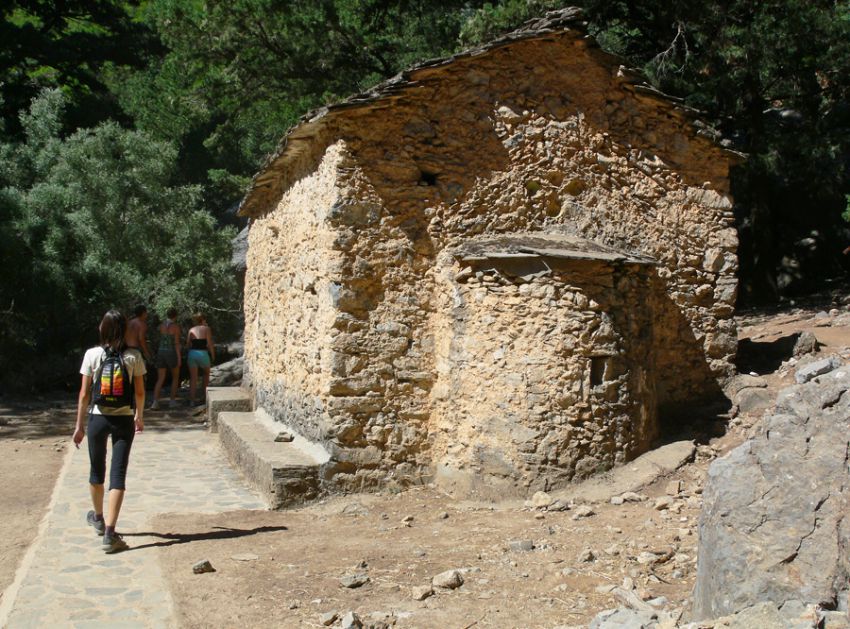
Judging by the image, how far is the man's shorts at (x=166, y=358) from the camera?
13625 millimetres

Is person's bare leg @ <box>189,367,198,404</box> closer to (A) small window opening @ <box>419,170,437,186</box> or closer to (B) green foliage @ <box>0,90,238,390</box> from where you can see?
(B) green foliage @ <box>0,90,238,390</box>

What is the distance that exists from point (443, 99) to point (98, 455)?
4353mm

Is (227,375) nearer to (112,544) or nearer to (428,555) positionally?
(112,544)

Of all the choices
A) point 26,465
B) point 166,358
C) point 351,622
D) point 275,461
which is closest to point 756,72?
point 275,461

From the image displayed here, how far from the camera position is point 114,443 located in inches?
228

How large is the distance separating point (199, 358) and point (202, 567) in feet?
28.1

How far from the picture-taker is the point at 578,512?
629 centimetres

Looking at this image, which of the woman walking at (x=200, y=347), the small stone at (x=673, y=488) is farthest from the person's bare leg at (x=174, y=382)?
the small stone at (x=673, y=488)

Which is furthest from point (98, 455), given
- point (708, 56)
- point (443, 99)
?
point (708, 56)

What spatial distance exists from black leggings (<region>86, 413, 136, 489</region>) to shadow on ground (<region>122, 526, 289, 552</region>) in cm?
60

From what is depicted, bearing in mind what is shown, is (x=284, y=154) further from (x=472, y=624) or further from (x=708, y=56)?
(x=708, y=56)

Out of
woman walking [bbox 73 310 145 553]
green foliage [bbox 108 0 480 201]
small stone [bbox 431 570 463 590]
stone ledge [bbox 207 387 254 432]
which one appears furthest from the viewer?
green foliage [bbox 108 0 480 201]

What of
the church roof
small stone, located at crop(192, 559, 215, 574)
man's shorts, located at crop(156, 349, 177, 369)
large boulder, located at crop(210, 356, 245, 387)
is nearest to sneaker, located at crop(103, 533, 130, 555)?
small stone, located at crop(192, 559, 215, 574)

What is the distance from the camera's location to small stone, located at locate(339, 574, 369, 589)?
5.05 meters
